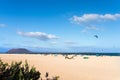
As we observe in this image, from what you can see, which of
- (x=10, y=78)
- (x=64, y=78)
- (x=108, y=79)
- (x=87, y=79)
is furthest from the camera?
(x=108, y=79)

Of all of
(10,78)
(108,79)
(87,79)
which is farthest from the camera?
(108,79)

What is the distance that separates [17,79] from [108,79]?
1023 cm

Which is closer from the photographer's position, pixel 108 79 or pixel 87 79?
pixel 87 79

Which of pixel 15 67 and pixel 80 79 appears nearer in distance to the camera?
pixel 15 67

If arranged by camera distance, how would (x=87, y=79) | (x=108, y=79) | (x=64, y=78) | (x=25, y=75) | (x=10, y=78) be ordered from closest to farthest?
1. (x=10, y=78)
2. (x=25, y=75)
3. (x=64, y=78)
4. (x=87, y=79)
5. (x=108, y=79)

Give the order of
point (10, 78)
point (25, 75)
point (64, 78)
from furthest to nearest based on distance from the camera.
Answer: point (64, 78) < point (25, 75) < point (10, 78)

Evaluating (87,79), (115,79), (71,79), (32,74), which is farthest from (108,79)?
(32,74)

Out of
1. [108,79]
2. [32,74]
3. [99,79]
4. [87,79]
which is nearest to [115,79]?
[108,79]

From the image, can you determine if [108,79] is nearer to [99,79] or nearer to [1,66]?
[99,79]

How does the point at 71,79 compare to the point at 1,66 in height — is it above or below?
below

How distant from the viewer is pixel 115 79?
14414 mm

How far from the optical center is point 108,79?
14039 mm

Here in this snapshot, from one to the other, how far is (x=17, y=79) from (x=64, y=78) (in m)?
7.32

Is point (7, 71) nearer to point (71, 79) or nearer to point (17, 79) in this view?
point (17, 79)
